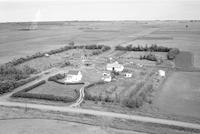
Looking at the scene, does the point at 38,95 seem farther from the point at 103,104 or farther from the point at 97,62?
the point at 97,62

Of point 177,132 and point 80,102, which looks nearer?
point 177,132

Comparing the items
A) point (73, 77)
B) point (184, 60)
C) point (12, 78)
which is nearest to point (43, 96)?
point (73, 77)

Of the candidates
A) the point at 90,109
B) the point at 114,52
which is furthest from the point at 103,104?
the point at 114,52

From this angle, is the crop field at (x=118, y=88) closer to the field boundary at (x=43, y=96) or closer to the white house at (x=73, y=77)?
the field boundary at (x=43, y=96)

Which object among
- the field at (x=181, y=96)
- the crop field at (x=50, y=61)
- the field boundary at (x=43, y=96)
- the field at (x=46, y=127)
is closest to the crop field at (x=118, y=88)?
the field boundary at (x=43, y=96)

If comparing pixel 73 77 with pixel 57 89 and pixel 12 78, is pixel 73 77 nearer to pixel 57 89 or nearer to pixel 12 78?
pixel 57 89

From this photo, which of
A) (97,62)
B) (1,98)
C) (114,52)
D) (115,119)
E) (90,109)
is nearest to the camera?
(115,119)

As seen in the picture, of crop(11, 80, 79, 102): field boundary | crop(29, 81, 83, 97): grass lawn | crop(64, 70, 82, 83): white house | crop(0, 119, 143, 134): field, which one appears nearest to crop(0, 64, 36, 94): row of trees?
crop(11, 80, 79, 102): field boundary
